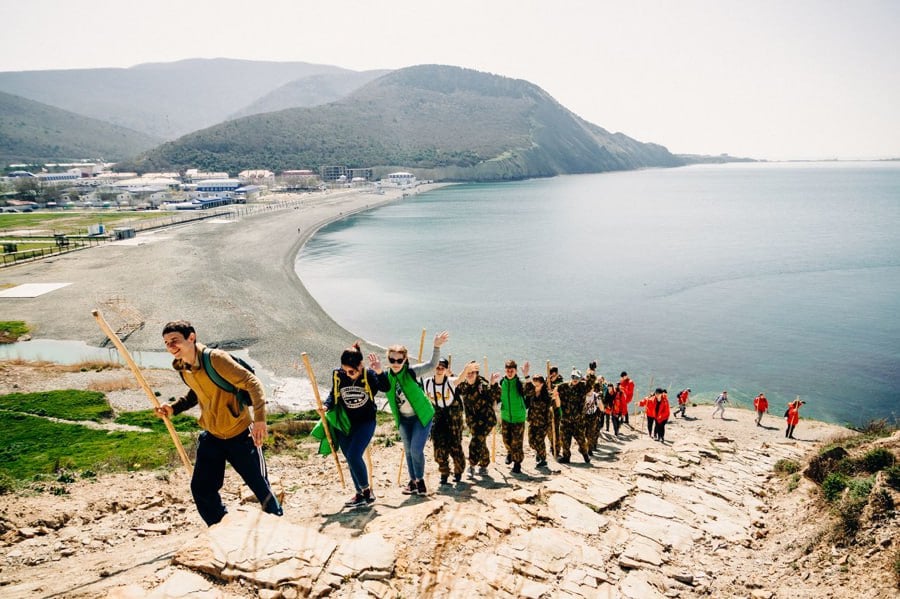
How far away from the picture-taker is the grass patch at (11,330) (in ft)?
90.1

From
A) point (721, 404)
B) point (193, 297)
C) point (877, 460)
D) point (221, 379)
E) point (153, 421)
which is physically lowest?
point (721, 404)

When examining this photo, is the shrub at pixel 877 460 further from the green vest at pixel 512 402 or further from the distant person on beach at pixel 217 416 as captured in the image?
the distant person on beach at pixel 217 416

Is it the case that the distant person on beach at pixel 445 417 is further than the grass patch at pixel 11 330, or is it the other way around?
the grass patch at pixel 11 330

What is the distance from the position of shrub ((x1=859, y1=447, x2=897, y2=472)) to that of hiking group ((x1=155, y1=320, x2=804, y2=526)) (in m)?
4.26

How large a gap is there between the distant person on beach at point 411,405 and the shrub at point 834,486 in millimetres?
5227

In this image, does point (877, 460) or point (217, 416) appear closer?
point (217, 416)

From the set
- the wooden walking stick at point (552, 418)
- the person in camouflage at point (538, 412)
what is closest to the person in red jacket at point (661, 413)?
the wooden walking stick at point (552, 418)

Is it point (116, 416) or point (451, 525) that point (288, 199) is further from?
point (451, 525)

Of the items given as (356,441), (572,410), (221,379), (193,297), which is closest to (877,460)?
(572,410)

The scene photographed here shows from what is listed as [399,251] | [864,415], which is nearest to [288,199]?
[399,251]

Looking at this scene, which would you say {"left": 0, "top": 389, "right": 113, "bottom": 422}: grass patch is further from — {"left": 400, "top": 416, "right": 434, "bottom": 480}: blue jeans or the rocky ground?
{"left": 400, "top": 416, "right": 434, "bottom": 480}: blue jeans

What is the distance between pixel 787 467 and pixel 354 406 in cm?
779

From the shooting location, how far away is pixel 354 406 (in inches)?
241

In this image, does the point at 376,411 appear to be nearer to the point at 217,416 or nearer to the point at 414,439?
the point at 414,439
